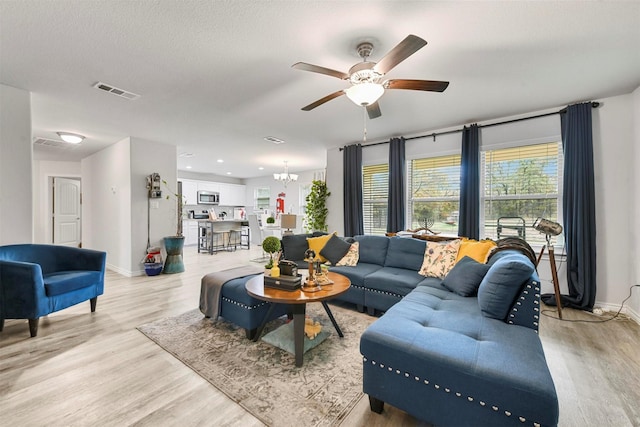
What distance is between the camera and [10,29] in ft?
6.23

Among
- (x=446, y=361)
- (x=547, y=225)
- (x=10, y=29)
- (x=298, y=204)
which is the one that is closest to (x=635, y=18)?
(x=547, y=225)

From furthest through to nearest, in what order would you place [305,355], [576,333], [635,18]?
[576,333] < [305,355] < [635,18]

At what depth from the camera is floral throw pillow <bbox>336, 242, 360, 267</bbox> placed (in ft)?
11.8

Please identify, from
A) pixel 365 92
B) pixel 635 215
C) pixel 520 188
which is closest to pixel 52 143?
pixel 365 92

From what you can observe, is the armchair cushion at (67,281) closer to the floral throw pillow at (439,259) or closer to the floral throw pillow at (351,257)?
the floral throw pillow at (351,257)

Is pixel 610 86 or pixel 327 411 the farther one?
pixel 610 86

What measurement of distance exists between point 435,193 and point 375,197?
3.58 feet

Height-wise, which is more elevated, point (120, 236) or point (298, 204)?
point (298, 204)

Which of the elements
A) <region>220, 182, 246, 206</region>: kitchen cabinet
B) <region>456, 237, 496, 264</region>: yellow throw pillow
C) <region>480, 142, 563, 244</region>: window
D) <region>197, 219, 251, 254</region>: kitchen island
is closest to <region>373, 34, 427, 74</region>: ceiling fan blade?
<region>456, 237, 496, 264</region>: yellow throw pillow

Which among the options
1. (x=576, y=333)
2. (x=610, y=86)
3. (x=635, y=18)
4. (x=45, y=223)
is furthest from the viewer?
(x=45, y=223)

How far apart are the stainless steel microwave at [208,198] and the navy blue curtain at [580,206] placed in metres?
9.05

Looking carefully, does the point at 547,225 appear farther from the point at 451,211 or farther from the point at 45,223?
the point at 45,223

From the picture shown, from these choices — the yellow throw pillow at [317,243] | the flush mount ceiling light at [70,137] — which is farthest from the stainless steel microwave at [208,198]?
the yellow throw pillow at [317,243]

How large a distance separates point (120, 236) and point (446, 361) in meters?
5.75
